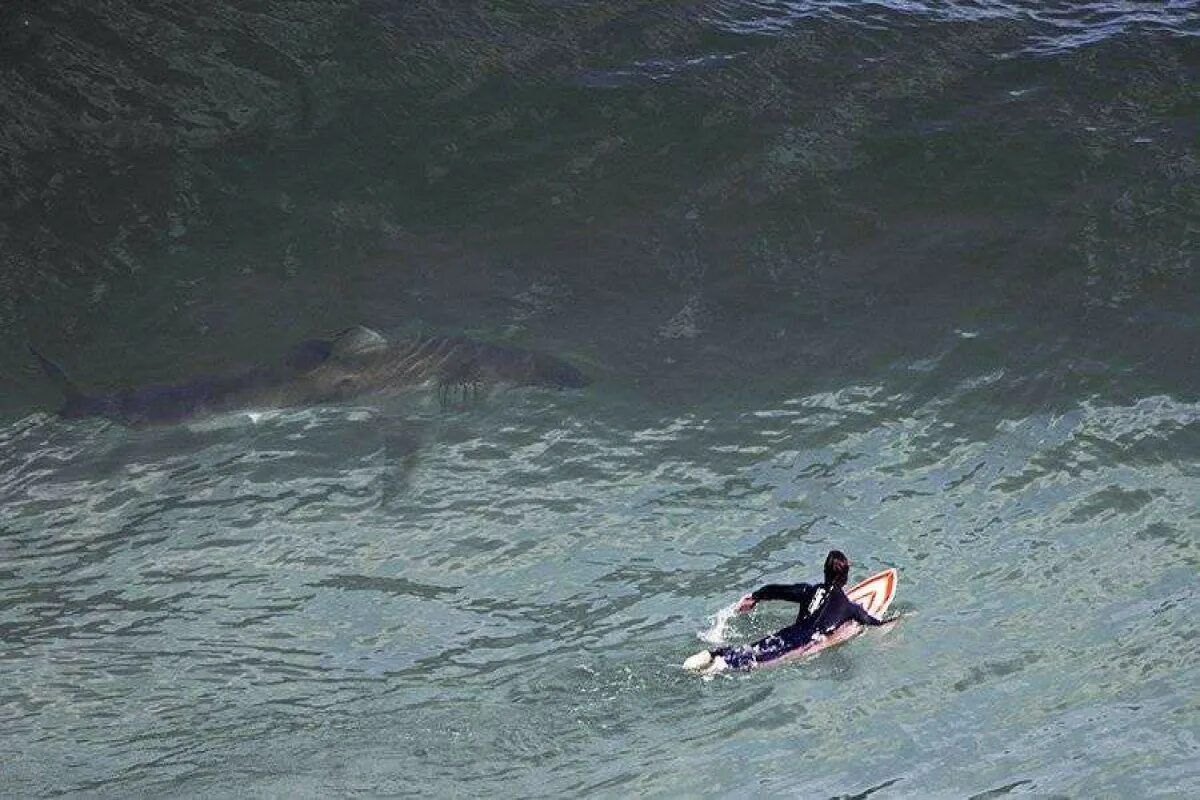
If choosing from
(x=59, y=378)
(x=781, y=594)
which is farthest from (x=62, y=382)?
(x=781, y=594)

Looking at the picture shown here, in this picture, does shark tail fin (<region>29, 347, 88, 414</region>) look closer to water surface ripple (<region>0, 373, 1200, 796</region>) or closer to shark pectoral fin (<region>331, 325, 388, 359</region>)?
water surface ripple (<region>0, 373, 1200, 796</region>)

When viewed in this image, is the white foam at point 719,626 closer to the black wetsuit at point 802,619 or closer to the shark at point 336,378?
the black wetsuit at point 802,619

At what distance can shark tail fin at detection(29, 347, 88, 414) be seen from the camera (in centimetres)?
1229

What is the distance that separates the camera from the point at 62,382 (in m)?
12.6

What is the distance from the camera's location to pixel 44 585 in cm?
1123

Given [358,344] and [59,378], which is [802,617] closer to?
[358,344]

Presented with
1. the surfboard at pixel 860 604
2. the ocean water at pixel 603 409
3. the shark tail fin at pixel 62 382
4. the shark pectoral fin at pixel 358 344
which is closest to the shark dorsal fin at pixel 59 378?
the shark tail fin at pixel 62 382

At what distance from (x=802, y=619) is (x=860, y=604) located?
432 mm

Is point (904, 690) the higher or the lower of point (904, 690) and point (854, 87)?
the lower

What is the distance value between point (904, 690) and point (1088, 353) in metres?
3.78

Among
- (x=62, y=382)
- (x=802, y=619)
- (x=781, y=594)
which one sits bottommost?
(x=802, y=619)

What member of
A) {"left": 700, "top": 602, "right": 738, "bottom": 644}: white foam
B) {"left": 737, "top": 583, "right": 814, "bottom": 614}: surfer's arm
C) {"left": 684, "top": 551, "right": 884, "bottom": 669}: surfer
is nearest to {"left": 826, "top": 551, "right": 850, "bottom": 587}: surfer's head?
{"left": 684, "top": 551, "right": 884, "bottom": 669}: surfer

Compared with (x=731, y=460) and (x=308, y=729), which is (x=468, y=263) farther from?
(x=308, y=729)

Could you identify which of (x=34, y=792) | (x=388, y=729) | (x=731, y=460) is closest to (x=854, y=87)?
(x=731, y=460)
